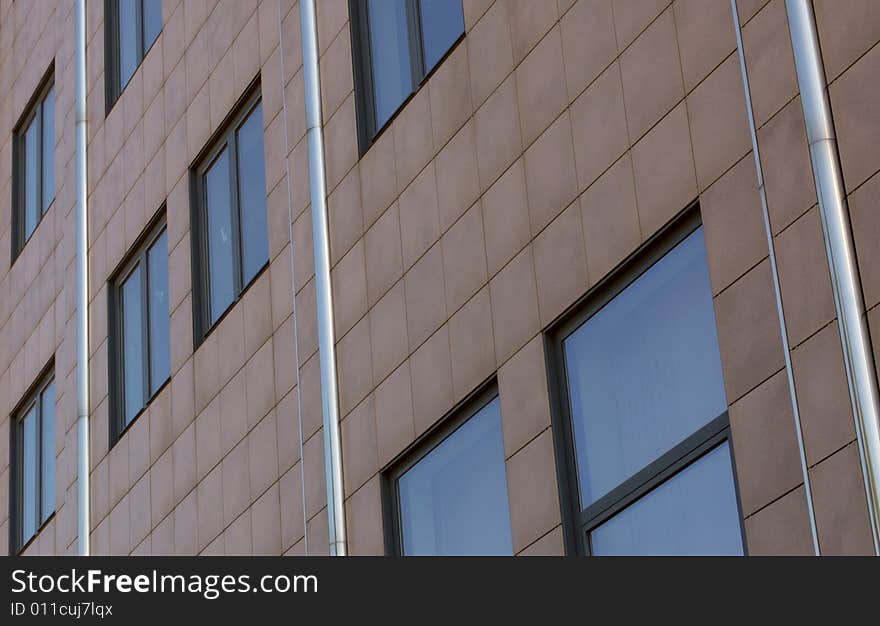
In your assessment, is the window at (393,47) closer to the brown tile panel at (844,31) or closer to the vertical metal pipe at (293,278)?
the vertical metal pipe at (293,278)

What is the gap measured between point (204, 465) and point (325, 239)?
3396 millimetres

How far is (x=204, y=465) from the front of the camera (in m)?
19.8

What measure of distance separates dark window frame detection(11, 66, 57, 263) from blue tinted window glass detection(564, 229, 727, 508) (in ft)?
49.1

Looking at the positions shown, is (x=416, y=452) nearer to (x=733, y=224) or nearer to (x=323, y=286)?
(x=323, y=286)

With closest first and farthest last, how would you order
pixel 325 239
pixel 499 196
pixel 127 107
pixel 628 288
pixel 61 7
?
pixel 628 288 → pixel 499 196 → pixel 325 239 → pixel 127 107 → pixel 61 7

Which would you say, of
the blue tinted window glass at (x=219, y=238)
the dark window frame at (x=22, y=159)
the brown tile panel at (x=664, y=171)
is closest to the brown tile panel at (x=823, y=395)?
the brown tile panel at (x=664, y=171)

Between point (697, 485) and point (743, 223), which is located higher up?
point (743, 223)

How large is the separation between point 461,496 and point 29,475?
12.9 m

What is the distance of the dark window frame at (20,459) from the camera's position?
25953 millimetres

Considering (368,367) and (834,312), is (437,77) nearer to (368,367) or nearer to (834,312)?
(368,367)

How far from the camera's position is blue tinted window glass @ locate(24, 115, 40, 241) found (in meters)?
27.9

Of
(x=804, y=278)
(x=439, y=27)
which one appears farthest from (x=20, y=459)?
(x=804, y=278)

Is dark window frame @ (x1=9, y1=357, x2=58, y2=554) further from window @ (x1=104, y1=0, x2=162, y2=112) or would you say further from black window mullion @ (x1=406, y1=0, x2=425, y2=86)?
black window mullion @ (x1=406, y1=0, x2=425, y2=86)
